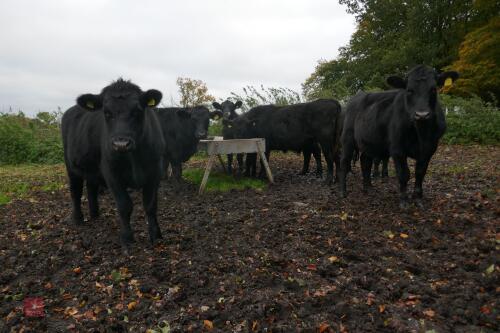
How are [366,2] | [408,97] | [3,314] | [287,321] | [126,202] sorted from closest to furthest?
[287,321] < [3,314] < [126,202] < [408,97] < [366,2]

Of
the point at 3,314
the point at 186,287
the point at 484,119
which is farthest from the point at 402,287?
the point at 484,119

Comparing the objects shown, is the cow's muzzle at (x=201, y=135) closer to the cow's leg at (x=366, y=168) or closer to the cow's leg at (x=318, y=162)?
the cow's leg at (x=318, y=162)

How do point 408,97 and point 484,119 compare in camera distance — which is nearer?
point 408,97

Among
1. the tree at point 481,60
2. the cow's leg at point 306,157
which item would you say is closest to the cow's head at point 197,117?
the cow's leg at point 306,157

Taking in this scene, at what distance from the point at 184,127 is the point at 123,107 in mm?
6301

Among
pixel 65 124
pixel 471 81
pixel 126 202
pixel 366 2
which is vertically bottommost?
pixel 126 202

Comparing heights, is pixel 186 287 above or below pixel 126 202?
below

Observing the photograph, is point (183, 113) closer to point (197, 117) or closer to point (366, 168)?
point (197, 117)

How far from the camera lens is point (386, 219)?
6.18m

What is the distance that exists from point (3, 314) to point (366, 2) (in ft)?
122

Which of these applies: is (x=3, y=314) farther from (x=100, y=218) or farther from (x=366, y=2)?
(x=366, y=2)

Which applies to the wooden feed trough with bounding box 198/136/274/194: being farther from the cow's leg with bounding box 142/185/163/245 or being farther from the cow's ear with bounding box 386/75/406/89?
the cow's ear with bounding box 386/75/406/89

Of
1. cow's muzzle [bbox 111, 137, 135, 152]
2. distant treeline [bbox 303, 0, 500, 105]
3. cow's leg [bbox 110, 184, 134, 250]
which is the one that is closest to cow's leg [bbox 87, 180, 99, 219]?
cow's leg [bbox 110, 184, 134, 250]

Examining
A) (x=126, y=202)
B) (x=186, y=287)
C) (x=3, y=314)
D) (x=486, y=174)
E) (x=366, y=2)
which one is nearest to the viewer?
(x=3, y=314)
